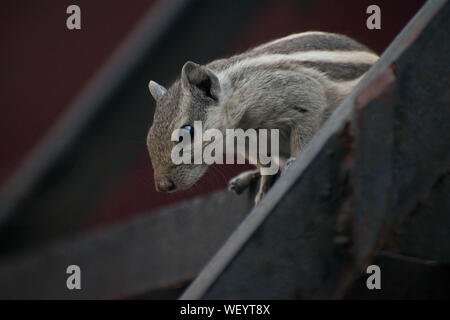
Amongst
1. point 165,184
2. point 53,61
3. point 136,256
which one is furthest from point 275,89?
point 53,61

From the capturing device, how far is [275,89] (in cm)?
295

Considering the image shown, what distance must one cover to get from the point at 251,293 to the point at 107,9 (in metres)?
4.61

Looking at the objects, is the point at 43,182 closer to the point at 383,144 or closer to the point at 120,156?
the point at 120,156

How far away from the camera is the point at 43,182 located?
13.9 feet

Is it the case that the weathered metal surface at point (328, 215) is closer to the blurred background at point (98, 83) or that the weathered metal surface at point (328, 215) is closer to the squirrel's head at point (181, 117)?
the squirrel's head at point (181, 117)

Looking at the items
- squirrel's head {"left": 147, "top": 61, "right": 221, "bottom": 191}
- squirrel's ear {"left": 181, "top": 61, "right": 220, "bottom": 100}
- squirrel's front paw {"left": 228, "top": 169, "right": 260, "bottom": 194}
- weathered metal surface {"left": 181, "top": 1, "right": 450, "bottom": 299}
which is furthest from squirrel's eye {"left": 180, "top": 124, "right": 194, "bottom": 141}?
weathered metal surface {"left": 181, "top": 1, "right": 450, "bottom": 299}

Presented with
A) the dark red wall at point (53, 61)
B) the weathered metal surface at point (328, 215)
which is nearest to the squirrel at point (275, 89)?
the weathered metal surface at point (328, 215)

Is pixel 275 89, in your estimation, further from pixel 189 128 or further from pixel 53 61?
pixel 53 61

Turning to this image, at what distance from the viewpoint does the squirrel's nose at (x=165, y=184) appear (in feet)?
8.36

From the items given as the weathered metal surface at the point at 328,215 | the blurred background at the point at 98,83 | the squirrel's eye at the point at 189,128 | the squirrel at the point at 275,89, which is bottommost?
the weathered metal surface at the point at 328,215

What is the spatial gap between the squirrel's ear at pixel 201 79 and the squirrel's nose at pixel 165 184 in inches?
15.6

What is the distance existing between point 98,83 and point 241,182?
4.83ft

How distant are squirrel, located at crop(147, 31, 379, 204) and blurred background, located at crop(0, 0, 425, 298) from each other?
28 cm
